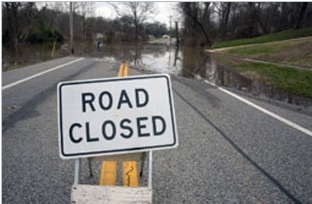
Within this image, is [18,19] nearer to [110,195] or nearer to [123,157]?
[123,157]

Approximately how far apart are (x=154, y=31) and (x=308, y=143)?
348ft

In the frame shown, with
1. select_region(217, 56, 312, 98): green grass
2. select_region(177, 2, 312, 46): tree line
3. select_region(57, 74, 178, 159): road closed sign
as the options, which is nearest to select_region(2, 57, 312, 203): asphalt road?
select_region(57, 74, 178, 159): road closed sign

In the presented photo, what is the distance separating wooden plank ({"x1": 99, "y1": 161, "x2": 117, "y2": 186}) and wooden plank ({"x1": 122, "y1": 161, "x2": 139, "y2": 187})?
113mm

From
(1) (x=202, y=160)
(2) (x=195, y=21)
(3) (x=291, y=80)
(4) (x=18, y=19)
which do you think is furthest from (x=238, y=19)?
(1) (x=202, y=160)

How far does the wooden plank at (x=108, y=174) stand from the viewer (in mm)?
2988

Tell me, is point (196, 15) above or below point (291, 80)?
above

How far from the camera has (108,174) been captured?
3.17 m

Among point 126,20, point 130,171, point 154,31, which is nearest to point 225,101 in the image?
point 130,171

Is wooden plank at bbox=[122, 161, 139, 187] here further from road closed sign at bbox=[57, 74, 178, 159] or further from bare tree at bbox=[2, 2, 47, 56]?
bare tree at bbox=[2, 2, 47, 56]

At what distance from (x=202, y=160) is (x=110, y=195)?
1647 millimetres

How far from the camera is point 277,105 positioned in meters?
7.04

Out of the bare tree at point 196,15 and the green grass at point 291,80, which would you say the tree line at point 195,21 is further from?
the green grass at point 291,80

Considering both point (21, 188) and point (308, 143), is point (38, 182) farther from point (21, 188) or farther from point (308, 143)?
point (308, 143)

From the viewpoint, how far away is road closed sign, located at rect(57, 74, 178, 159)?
7.61 feet
